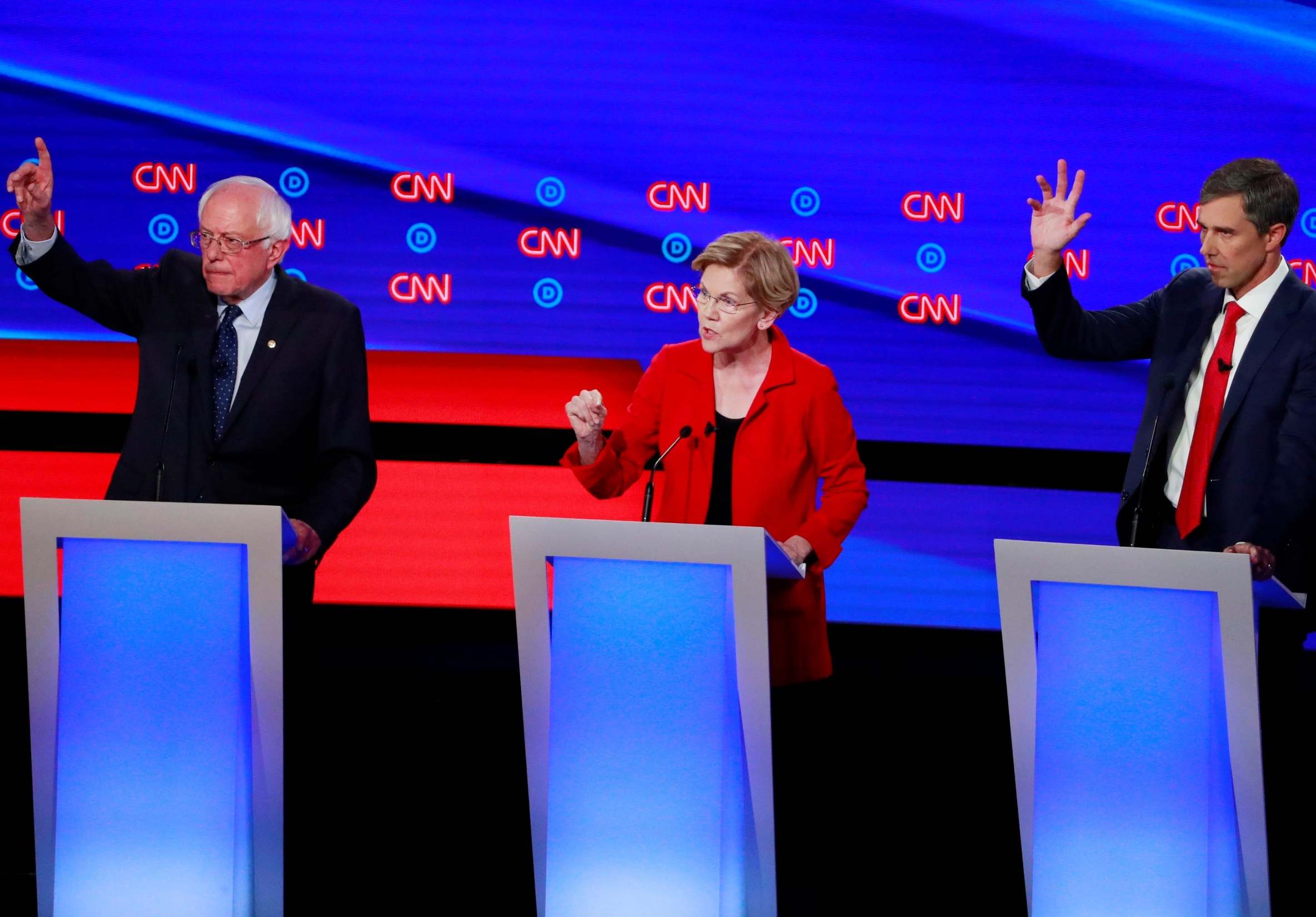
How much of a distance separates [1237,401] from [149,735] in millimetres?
2304

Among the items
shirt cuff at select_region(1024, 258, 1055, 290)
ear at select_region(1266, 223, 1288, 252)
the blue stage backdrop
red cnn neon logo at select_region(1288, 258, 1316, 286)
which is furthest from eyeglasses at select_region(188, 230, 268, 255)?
red cnn neon logo at select_region(1288, 258, 1316, 286)

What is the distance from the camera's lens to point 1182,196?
4359 millimetres

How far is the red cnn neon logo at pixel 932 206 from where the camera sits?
4371 millimetres

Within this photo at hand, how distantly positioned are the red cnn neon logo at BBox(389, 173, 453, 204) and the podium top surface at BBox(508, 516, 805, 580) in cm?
242

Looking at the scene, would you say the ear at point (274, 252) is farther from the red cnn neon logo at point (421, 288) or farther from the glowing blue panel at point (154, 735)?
the red cnn neon logo at point (421, 288)

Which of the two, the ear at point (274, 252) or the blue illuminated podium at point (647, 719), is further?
the ear at point (274, 252)

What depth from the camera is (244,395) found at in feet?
9.66

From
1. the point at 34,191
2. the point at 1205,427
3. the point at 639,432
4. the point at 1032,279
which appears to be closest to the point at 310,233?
the point at 34,191

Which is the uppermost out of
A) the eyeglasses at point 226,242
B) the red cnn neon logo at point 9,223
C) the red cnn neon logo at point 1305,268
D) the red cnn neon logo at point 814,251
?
the red cnn neon logo at point 9,223

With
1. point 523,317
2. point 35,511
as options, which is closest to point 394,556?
point 523,317

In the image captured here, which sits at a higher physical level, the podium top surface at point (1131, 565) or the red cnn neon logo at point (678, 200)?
the red cnn neon logo at point (678, 200)

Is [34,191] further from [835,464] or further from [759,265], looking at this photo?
[835,464]

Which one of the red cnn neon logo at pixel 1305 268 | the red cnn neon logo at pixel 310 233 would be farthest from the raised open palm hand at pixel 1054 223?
the red cnn neon logo at pixel 310 233

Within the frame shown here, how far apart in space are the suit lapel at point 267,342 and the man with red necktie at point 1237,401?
1.73 m
